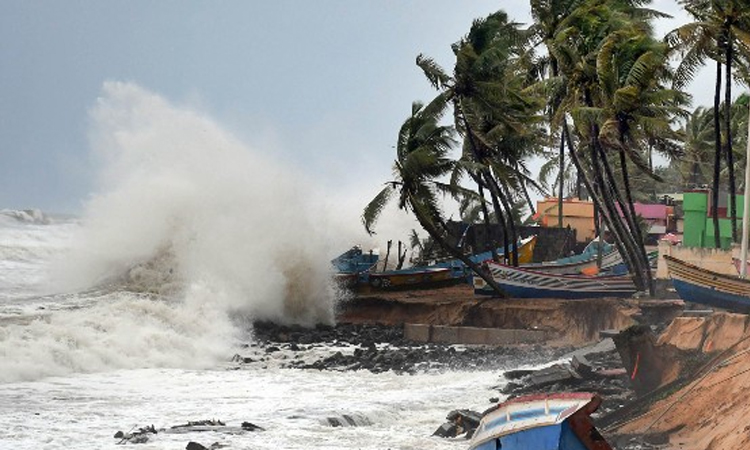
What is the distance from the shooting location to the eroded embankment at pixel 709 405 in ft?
40.7

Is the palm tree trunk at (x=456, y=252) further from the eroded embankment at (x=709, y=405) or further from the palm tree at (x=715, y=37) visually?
the eroded embankment at (x=709, y=405)

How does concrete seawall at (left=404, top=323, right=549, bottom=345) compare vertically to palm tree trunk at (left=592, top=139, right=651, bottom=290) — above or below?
below

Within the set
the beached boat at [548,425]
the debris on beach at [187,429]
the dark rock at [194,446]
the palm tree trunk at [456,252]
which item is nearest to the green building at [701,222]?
the palm tree trunk at [456,252]

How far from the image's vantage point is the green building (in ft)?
114

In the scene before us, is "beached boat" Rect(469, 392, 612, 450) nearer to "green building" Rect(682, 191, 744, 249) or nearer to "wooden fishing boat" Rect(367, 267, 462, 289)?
"wooden fishing boat" Rect(367, 267, 462, 289)

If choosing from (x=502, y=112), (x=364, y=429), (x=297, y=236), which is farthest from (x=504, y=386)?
(x=297, y=236)

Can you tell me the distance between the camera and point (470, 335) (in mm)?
27031

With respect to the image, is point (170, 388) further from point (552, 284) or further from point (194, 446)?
point (552, 284)

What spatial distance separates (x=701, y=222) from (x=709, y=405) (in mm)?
22623

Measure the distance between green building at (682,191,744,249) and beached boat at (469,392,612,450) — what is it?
25.5 m

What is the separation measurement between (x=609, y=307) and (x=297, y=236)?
486 inches

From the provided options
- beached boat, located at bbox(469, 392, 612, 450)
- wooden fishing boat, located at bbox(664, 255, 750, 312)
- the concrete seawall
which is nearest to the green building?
the concrete seawall

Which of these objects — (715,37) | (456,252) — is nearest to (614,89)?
(715,37)

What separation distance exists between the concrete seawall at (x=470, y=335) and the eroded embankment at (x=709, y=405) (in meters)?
9.86
